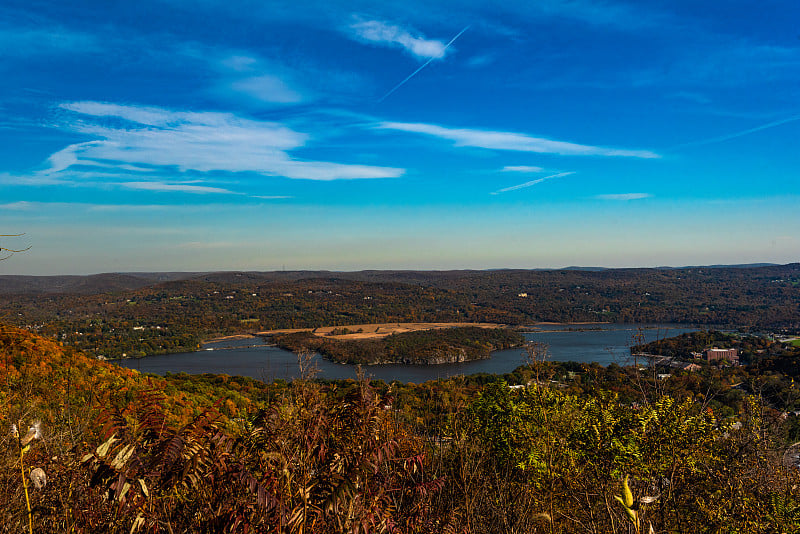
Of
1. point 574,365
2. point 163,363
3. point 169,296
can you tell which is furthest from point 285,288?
point 574,365

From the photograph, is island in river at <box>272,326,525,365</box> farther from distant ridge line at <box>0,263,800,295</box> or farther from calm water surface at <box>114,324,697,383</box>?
distant ridge line at <box>0,263,800,295</box>

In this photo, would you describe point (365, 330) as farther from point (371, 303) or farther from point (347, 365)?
point (371, 303)

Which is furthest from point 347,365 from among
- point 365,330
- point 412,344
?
point 365,330

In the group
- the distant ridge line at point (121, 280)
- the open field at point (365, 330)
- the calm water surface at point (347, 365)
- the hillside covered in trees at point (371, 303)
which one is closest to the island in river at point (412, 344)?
the open field at point (365, 330)

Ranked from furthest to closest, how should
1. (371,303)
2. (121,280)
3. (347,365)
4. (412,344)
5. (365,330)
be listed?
(121,280) < (371,303) < (365,330) < (412,344) < (347,365)

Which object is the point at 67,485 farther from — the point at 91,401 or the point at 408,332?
the point at 408,332

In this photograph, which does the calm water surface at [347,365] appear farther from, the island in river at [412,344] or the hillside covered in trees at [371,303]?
the hillside covered in trees at [371,303]
